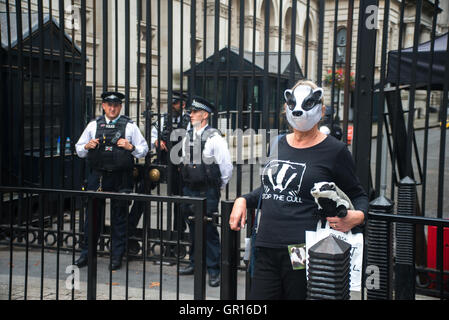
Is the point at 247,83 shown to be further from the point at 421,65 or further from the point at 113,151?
the point at 421,65

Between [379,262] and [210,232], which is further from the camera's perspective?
[210,232]

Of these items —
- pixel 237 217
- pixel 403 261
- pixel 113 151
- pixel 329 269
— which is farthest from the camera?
pixel 113 151

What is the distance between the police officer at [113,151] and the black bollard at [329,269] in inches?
136

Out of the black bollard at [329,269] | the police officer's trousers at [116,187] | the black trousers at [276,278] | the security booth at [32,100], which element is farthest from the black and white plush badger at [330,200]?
the security booth at [32,100]

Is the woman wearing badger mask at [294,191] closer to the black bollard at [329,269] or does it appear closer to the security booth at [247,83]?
the black bollard at [329,269]

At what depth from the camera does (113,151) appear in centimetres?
578

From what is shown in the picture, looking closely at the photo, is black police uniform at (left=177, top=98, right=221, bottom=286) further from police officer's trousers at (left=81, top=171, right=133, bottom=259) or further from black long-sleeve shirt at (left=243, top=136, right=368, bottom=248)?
black long-sleeve shirt at (left=243, top=136, right=368, bottom=248)

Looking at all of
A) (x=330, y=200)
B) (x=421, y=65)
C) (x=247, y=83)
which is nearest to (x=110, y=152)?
(x=247, y=83)

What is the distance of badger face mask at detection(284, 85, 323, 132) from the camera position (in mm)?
2838

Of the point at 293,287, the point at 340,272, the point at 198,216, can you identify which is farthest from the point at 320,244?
the point at 198,216

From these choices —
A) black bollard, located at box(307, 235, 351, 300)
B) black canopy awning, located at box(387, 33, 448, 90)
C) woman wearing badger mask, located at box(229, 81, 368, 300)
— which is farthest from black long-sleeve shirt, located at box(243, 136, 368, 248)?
black canopy awning, located at box(387, 33, 448, 90)

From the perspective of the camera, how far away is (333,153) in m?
2.81

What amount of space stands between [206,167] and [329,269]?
297 centimetres

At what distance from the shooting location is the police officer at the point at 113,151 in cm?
576
